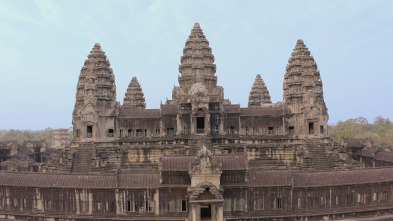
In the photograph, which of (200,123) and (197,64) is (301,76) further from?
(197,64)

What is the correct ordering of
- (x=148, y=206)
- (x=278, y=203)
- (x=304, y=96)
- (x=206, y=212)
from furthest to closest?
(x=304, y=96) < (x=206, y=212) < (x=278, y=203) < (x=148, y=206)

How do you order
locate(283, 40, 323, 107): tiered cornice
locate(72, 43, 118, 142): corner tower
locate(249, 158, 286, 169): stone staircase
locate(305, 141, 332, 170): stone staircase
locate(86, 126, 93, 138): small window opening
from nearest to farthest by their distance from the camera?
1. locate(305, 141, 332, 170): stone staircase
2. locate(249, 158, 286, 169): stone staircase
3. locate(72, 43, 118, 142): corner tower
4. locate(86, 126, 93, 138): small window opening
5. locate(283, 40, 323, 107): tiered cornice

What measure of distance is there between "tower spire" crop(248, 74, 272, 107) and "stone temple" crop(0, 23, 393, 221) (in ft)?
55.7

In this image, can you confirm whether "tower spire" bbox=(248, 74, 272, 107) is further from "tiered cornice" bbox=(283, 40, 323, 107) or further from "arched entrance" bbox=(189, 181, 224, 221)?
"arched entrance" bbox=(189, 181, 224, 221)

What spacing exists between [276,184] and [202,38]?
29.8m

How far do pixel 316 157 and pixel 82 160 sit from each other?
87.3 feet

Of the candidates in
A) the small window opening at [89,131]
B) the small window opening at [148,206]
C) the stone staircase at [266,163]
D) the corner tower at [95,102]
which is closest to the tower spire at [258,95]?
the stone staircase at [266,163]

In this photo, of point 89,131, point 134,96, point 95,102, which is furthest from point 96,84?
point 134,96

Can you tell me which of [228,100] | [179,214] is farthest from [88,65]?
[179,214]

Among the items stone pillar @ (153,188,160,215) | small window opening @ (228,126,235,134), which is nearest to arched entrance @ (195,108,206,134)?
small window opening @ (228,126,235,134)

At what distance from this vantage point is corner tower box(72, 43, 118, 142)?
1641 inches

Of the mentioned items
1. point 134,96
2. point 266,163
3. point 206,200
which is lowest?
point 206,200

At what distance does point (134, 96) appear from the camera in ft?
221

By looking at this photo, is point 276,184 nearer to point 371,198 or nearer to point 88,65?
point 371,198
